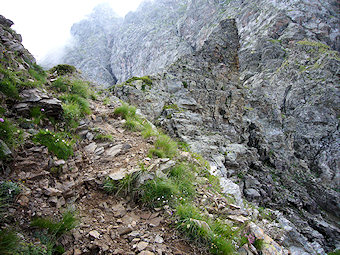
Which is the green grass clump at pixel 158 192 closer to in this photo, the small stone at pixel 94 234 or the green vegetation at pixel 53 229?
the small stone at pixel 94 234

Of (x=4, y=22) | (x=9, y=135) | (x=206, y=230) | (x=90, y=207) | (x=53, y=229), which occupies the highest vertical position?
(x=4, y=22)

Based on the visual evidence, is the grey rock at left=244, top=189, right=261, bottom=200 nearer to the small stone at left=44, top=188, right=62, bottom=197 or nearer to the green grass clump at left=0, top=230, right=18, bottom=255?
the small stone at left=44, top=188, right=62, bottom=197

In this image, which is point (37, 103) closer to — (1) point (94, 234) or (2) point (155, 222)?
(1) point (94, 234)

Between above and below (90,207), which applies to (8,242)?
above

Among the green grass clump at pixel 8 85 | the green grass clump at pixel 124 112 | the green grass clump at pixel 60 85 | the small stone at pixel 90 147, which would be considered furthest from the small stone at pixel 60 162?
the green grass clump at pixel 60 85

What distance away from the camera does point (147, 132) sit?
6.67 metres

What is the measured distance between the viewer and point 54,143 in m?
4.02

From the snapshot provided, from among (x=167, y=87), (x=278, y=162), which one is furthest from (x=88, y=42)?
(x=278, y=162)

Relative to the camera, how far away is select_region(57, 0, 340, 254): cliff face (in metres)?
16.0

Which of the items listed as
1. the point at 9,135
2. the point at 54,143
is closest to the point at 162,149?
the point at 54,143

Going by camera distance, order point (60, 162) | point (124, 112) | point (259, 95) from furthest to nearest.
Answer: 1. point (259, 95)
2. point (124, 112)
3. point (60, 162)

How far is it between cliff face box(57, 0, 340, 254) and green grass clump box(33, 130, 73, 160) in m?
6.38

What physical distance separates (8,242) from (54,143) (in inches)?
91.8

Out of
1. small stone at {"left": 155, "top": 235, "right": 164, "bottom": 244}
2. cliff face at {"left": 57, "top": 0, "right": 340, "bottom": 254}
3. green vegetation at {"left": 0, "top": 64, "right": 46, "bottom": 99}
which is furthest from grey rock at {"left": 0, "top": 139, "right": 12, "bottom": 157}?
cliff face at {"left": 57, "top": 0, "right": 340, "bottom": 254}
